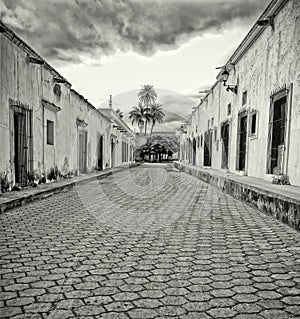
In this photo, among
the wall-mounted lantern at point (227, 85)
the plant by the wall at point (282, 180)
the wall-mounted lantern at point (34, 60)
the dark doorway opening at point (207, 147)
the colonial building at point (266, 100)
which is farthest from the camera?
the dark doorway opening at point (207, 147)

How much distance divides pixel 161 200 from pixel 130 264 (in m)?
4.35

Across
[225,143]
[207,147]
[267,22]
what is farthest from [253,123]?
[207,147]

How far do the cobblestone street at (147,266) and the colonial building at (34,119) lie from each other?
2628 millimetres

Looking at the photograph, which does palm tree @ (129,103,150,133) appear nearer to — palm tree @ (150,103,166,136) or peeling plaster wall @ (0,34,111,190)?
palm tree @ (150,103,166,136)

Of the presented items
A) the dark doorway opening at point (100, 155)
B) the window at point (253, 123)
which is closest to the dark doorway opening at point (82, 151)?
the dark doorway opening at point (100, 155)

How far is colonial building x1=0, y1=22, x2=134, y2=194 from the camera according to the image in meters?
6.73

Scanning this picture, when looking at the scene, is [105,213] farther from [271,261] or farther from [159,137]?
[159,137]

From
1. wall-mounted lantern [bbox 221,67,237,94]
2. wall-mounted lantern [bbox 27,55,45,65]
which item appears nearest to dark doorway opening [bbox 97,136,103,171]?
wall-mounted lantern [bbox 221,67,237,94]

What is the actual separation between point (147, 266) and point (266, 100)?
22.1ft

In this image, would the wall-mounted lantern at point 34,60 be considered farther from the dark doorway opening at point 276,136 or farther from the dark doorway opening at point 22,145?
the dark doorway opening at point 276,136

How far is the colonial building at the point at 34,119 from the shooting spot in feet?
22.1

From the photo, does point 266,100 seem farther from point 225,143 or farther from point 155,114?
point 155,114

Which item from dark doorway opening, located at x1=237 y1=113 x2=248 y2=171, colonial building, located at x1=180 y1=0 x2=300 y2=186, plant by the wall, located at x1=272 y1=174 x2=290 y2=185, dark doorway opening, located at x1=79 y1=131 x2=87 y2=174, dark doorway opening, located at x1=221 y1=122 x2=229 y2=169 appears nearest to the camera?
colonial building, located at x1=180 y1=0 x2=300 y2=186

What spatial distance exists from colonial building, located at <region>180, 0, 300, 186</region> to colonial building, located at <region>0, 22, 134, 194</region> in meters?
6.35
